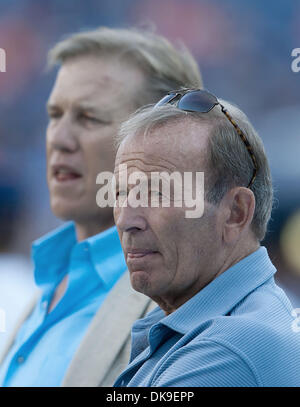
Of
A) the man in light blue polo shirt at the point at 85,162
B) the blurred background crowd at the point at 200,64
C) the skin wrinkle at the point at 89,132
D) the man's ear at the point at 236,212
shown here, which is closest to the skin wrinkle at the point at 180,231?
the man's ear at the point at 236,212

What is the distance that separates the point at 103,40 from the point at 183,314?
102cm

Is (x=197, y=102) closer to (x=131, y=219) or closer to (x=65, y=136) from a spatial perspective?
(x=131, y=219)

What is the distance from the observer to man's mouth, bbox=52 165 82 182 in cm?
170

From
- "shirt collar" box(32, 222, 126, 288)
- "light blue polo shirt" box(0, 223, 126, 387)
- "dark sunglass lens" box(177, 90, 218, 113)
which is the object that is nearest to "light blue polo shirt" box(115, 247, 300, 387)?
"dark sunglass lens" box(177, 90, 218, 113)

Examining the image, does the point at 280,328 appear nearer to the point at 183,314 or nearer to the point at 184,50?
the point at 183,314

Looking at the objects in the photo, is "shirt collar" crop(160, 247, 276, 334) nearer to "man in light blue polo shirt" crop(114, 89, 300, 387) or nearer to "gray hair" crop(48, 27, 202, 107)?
"man in light blue polo shirt" crop(114, 89, 300, 387)

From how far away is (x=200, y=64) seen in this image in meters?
4.54

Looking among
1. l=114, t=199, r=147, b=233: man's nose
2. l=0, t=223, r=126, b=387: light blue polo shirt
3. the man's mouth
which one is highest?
l=114, t=199, r=147, b=233: man's nose

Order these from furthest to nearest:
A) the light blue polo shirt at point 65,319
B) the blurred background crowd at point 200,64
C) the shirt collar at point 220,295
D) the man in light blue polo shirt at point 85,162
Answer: the blurred background crowd at point 200,64 → the man in light blue polo shirt at point 85,162 → the light blue polo shirt at point 65,319 → the shirt collar at point 220,295

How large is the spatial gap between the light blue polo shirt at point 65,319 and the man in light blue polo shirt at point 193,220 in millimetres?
487

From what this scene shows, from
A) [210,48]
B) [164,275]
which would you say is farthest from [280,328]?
[210,48]

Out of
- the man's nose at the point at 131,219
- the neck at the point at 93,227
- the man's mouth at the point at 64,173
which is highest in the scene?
the man's nose at the point at 131,219

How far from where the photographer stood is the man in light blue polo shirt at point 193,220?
3.17 feet

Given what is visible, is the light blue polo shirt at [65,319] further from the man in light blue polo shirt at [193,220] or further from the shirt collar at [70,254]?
the man in light blue polo shirt at [193,220]
